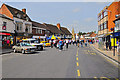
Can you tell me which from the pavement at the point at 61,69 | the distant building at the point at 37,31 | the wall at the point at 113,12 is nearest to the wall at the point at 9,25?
the distant building at the point at 37,31

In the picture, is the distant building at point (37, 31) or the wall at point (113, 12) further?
the distant building at point (37, 31)

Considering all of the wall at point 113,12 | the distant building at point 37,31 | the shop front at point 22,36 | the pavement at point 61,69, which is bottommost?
the pavement at point 61,69

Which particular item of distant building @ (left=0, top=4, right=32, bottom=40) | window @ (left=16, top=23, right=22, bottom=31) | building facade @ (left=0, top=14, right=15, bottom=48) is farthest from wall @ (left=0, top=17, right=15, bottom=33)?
window @ (left=16, top=23, right=22, bottom=31)

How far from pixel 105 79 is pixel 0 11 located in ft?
110

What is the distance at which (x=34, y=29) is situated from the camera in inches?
1644

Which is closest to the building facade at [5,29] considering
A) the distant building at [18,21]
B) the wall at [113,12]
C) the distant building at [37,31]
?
the distant building at [18,21]

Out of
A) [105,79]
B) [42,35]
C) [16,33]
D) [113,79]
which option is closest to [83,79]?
[105,79]

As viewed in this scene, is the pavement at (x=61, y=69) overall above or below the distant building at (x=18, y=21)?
below

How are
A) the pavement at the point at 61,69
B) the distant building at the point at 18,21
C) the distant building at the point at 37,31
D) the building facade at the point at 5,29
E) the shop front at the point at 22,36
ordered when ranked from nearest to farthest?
1. the pavement at the point at 61,69
2. the building facade at the point at 5,29
3. the distant building at the point at 18,21
4. the shop front at the point at 22,36
5. the distant building at the point at 37,31

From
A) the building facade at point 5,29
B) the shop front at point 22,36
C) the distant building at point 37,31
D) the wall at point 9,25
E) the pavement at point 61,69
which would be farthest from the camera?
the distant building at point 37,31

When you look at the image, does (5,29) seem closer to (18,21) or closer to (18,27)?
(18,27)

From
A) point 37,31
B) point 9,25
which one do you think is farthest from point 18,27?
point 37,31

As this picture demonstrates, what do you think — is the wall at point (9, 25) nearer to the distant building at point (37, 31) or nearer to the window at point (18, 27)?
the window at point (18, 27)

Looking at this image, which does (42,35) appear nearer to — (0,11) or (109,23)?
(0,11)
